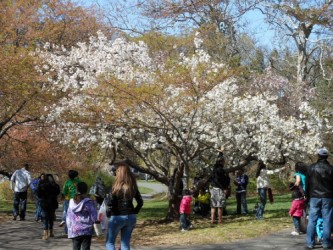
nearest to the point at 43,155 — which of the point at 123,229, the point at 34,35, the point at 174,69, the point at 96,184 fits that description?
the point at 34,35

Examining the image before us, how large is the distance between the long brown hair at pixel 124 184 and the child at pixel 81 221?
0.57m

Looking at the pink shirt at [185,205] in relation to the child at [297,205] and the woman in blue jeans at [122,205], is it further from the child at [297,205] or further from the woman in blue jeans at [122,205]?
the woman in blue jeans at [122,205]

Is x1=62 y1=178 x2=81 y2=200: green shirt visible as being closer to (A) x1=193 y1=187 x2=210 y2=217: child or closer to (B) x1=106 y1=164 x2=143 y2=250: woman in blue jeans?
(B) x1=106 y1=164 x2=143 y2=250: woman in blue jeans

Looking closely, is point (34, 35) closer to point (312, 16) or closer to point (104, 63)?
point (104, 63)

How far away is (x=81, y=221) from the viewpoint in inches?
291

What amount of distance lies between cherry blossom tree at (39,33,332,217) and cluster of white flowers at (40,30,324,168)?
3 cm

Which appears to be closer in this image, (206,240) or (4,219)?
(206,240)

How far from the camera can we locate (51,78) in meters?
14.6

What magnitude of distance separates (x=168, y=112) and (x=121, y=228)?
5825 millimetres

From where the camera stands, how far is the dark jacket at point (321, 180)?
8625 millimetres

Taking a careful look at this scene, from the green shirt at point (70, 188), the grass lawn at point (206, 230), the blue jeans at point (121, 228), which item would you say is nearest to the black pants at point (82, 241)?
the blue jeans at point (121, 228)

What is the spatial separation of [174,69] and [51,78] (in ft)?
14.0

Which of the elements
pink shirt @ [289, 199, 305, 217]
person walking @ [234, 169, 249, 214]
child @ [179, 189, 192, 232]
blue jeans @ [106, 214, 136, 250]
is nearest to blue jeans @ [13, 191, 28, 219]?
child @ [179, 189, 192, 232]

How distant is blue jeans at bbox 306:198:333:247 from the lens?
28.2ft
